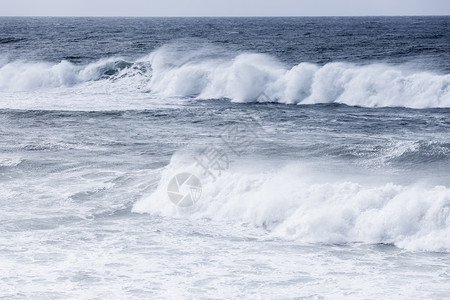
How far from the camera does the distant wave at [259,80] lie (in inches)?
966

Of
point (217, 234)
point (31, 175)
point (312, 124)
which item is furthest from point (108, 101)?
point (217, 234)

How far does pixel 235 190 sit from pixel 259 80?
15758mm

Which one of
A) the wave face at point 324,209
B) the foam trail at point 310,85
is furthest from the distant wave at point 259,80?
the wave face at point 324,209

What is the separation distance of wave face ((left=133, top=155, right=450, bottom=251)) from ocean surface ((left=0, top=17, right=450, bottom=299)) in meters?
0.03

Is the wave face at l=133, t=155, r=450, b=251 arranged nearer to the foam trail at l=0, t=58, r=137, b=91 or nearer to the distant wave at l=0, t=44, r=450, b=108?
the distant wave at l=0, t=44, r=450, b=108

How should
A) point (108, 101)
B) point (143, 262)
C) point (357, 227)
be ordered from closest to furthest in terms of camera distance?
point (143, 262) < point (357, 227) < point (108, 101)

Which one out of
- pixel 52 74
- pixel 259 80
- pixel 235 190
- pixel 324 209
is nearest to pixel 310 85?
pixel 259 80

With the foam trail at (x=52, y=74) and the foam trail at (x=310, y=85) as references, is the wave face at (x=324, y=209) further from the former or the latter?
the foam trail at (x=52, y=74)

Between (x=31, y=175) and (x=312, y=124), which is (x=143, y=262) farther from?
(x=312, y=124)

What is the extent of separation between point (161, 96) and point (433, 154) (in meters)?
14.3

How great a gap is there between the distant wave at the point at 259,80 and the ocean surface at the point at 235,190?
10cm

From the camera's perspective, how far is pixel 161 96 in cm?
2709

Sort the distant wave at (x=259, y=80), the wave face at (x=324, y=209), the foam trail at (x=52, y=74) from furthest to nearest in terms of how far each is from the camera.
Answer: the foam trail at (x=52, y=74) → the distant wave at (x=259, y=80) → the wave face at (x=324, y=209)

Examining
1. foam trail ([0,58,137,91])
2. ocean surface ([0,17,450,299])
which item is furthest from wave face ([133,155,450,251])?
foam trail ([0,58,137,91])
